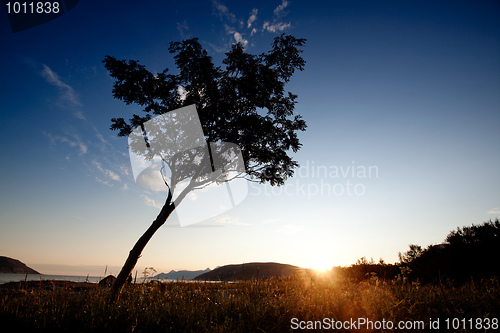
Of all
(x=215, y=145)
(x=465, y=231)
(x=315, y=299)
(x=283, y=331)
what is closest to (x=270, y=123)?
(x=215, y=145)

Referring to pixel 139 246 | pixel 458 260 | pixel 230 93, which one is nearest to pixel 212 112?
pixel 230 93

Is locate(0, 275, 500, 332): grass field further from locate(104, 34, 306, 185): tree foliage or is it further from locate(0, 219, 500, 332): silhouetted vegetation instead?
locate(104, 34, 306, 185): tree foliage

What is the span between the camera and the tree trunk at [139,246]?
8.69m

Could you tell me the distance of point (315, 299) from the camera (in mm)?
5527

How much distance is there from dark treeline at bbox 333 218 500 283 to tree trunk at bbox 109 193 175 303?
10.4 m

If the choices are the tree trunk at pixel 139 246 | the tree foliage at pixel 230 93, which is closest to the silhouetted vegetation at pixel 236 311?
the tree trunk at pixel 139 246

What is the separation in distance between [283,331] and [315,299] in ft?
5.29

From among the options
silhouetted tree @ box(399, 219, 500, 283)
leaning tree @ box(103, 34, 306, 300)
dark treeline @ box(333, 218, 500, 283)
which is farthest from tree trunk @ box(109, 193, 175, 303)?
silhouetted tree @ box(399, 219, 500, 283)

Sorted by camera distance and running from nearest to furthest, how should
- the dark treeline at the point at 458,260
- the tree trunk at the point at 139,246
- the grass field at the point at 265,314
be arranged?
the grass field at the point at 265,314
the tree trunk at the point at 139,246
the dark treeline at the point at 458,260

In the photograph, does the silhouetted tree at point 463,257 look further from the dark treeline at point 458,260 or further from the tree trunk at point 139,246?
the tree trunk at point 139,246

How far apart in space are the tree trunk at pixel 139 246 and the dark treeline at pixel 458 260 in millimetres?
10357

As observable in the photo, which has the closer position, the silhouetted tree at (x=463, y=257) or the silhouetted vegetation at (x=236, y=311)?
the silhouetted vegetation at (x=236, y=311)

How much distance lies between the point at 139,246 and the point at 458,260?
61.1 feet

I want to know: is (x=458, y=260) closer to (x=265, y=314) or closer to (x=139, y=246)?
(x=265, y=314)
